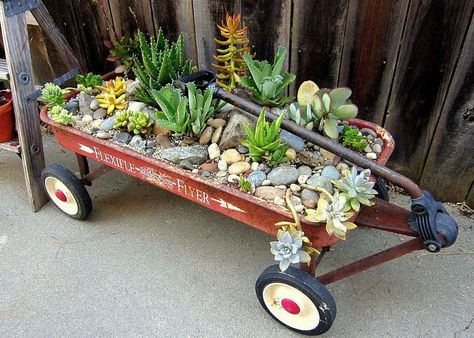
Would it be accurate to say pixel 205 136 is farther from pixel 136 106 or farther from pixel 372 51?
pixel 372 51

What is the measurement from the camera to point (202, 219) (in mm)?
1910

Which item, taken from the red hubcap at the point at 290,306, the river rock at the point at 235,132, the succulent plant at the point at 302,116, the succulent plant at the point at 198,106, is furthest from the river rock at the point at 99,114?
the red hubcap at the point at 290,306

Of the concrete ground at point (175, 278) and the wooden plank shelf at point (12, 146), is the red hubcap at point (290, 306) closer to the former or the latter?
the concrete ground at point (175, 278)

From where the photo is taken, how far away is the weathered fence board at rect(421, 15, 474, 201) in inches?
61.4

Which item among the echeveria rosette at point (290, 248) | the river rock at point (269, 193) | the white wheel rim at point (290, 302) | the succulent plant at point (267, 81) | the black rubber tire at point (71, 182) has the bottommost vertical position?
the white wheel rim at point (290, 302)

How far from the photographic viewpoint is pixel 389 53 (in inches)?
64.1

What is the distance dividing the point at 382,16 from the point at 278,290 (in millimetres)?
1063

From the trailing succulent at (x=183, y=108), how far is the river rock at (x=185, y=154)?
0.20 ft

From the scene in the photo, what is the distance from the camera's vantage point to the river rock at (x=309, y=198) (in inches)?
47.3

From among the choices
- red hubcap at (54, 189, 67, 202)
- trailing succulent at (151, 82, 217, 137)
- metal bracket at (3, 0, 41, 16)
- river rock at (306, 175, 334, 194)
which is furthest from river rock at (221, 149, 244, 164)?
metal bracket at (3, 0, 41, 16)

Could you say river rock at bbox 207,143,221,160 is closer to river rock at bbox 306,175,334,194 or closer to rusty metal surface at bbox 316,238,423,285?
river rock at bbox 306,175,334,194

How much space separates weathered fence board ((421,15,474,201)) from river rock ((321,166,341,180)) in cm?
69

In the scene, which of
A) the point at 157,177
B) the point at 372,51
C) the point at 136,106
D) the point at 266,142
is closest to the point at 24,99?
the point at 136,106

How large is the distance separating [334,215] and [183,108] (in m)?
0.60
